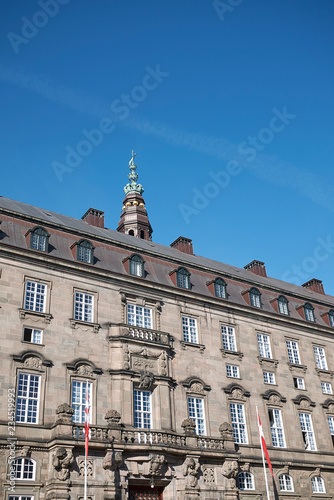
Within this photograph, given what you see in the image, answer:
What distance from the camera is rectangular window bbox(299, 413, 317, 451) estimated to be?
130 ft

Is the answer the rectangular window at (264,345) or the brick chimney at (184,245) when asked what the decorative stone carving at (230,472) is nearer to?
the rectangular window at (264,345)

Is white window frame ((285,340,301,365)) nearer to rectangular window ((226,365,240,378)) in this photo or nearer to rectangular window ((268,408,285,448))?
rectangular window ((268,408,285,448))

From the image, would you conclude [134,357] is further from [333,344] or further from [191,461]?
[333,344]

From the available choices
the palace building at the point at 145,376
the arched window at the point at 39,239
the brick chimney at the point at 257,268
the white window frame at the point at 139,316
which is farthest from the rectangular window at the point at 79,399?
the brick chimney at the point at 257,268

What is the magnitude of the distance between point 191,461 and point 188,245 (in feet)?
78.5

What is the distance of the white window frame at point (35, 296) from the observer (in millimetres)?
31953

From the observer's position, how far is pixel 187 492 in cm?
3061

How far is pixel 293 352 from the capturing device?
1711 inches

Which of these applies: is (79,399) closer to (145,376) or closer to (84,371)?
(84,371)

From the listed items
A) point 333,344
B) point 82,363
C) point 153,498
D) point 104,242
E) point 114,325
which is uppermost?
point 104,242

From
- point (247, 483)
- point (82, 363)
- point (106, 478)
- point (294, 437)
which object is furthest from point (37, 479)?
point (294, 437)

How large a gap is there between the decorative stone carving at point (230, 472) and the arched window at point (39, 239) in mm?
16941

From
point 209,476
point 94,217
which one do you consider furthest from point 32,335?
point 94,217

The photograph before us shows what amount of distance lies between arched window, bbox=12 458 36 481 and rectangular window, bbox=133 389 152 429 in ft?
22.1
